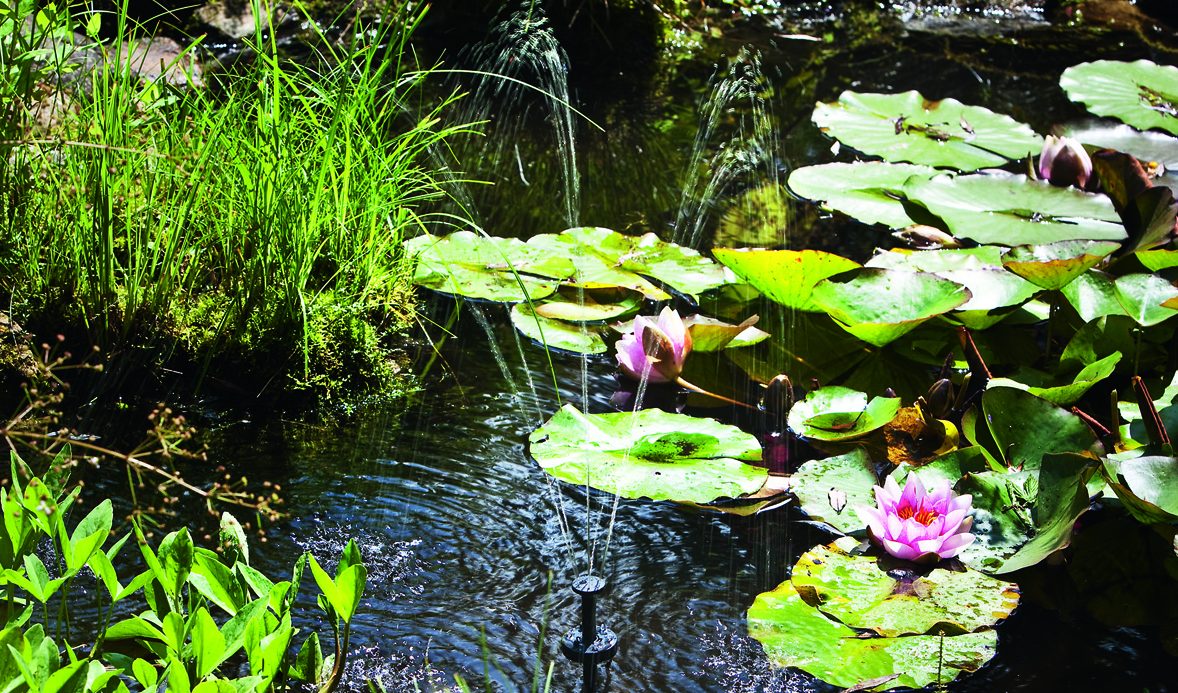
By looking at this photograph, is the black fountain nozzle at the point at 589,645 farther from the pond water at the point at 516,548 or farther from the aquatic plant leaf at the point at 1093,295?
the aquatic plant leaf at the point at 1093,295

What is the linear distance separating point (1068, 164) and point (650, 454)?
192cm

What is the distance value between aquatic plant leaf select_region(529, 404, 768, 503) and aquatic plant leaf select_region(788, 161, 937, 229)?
1.31 metres

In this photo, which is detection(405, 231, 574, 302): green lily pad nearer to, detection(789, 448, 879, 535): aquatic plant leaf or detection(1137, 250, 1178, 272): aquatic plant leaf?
detection(789, 448, 879, 535): aquatic plant leaf

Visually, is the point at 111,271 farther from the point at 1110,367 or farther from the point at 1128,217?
the point at 1128,217

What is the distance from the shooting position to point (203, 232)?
2.36 meters

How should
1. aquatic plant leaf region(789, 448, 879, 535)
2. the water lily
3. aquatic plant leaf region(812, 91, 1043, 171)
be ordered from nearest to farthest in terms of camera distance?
aquatic plant leaf region(789, 448, 879, 535) → the water lily → aquatic plant leaf region(812, 91, 1043, 171)

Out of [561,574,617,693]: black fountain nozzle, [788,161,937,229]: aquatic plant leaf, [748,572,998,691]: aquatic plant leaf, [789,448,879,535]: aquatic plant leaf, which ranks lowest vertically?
[748,572,998,691]: aquatic plant leaf

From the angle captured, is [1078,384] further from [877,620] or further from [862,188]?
[862,188]

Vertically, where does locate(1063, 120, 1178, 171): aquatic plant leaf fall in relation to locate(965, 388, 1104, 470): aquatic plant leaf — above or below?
above

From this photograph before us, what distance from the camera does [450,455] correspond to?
2.21m

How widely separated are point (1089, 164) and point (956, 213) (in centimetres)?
55

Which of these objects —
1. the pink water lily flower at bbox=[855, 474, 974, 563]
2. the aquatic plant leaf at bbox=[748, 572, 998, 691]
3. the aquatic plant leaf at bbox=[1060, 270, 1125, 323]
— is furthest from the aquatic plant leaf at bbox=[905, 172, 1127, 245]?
the aquatic plant leaf at bbox=[748, 572, 998, 691]

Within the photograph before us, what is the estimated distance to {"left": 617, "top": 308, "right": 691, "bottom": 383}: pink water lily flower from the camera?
2408 millimetres

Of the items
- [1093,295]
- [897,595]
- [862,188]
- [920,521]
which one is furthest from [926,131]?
[897,595]
